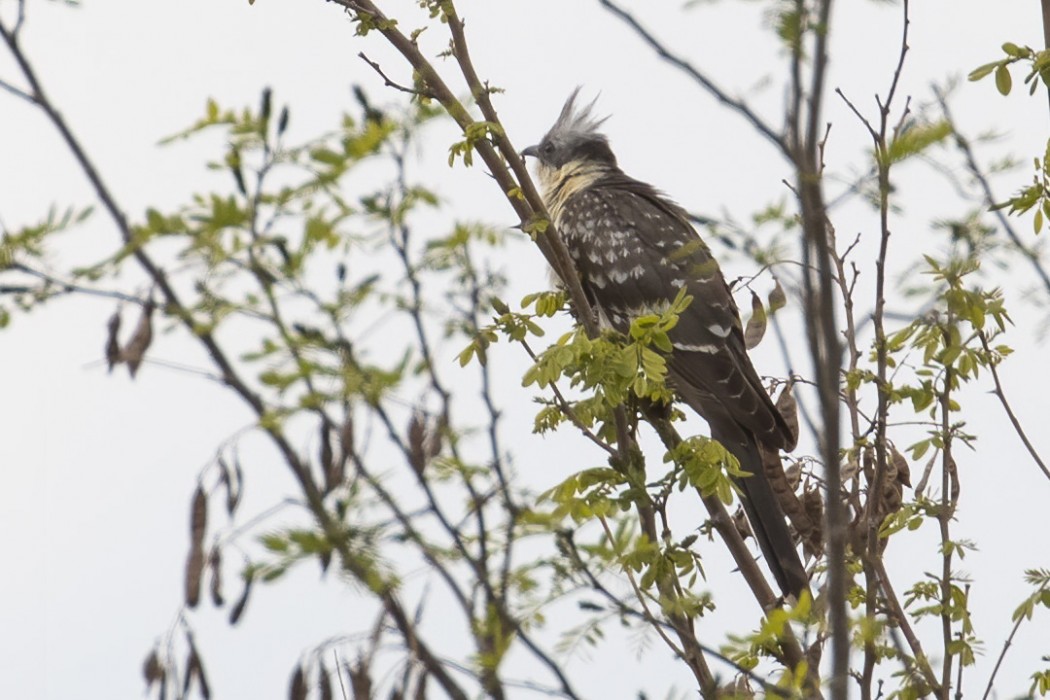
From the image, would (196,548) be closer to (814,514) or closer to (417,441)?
(417,441)

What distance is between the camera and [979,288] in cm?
401

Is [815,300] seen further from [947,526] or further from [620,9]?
[947,526]

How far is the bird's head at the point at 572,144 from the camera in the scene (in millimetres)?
7559

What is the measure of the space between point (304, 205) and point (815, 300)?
2.91 ft

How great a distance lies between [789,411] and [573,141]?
2.52 meters

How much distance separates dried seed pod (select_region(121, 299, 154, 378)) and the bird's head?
5357 mm

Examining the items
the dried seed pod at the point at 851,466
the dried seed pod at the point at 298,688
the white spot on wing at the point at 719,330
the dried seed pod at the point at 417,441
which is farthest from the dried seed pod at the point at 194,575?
the white spot on wing at the point at 719,330

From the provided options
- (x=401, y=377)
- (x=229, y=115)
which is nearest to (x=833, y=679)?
(x=401, y=377)

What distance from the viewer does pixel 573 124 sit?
7.66 m

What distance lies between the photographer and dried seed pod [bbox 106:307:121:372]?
7.61 feet

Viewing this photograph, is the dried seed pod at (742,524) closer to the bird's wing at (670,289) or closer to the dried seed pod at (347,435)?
the bird's wing at (670,289)

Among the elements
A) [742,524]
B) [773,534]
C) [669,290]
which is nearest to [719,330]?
[669,290]

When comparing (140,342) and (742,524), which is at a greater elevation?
(742,524)

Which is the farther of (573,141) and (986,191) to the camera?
(573,141)
